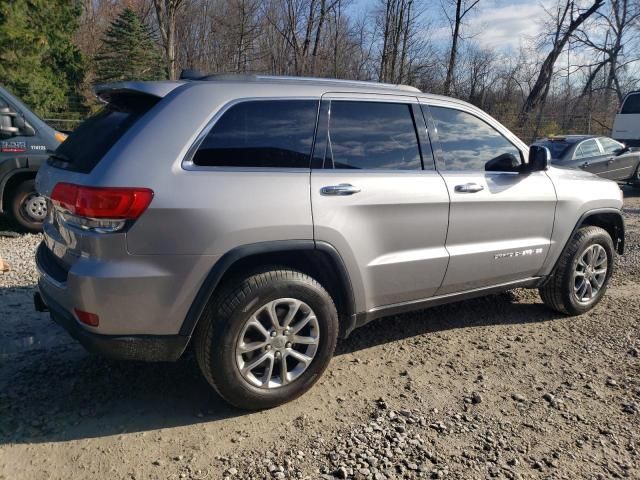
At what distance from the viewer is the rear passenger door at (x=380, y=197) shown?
315 centimetres

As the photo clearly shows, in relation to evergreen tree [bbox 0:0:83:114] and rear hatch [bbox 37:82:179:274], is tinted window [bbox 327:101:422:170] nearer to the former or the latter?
rear hatch [bbox 37:82:179:274]

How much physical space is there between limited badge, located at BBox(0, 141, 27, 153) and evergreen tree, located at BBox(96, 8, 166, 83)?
22.9 metres

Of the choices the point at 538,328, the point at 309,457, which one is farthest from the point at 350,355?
the point at 538,328

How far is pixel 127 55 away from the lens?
29078 mm

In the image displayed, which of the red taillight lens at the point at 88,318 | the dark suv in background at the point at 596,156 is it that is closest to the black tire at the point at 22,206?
the red taillight lens at the point at 88,318

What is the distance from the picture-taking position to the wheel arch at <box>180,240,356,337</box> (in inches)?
109

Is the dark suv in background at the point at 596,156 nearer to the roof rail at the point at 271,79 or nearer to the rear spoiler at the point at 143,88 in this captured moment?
the roof rail at the point at 271,79

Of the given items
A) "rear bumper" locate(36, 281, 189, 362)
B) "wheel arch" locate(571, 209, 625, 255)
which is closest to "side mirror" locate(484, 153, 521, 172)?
"wheel arch" locate(571, 209, 625, 255)

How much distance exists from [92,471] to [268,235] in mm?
1439

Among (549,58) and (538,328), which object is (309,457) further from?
(549,58)

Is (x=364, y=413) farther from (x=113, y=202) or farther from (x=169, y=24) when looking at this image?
(x=169, y=24)

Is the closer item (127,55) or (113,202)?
(113,202)

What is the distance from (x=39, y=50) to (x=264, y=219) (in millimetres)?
18531

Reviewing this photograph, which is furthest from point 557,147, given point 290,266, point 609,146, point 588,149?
point 290,266
